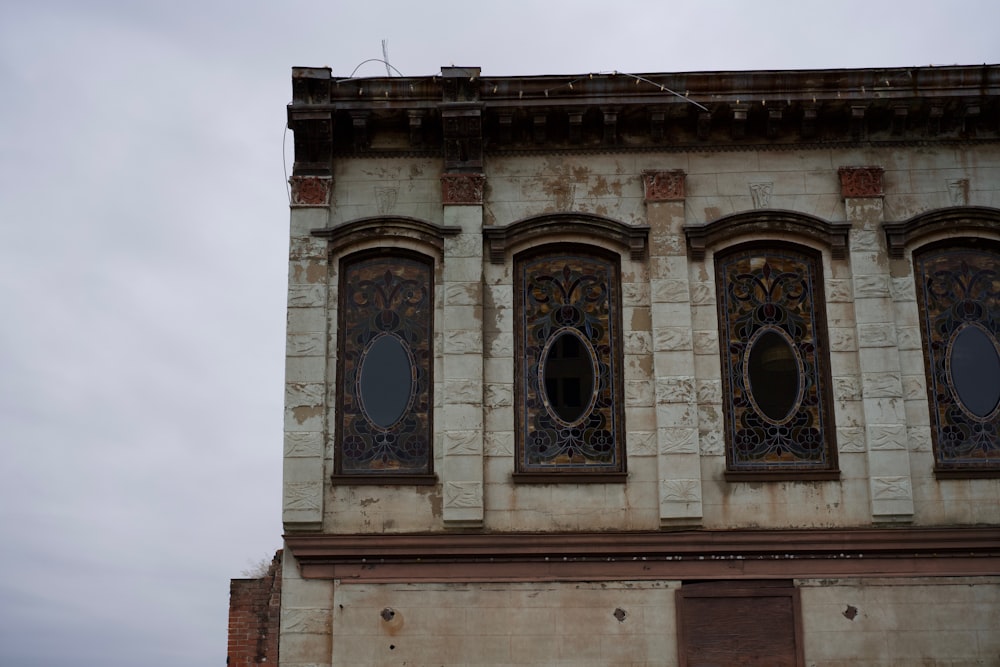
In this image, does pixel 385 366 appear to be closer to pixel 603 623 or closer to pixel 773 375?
pixel 603 623

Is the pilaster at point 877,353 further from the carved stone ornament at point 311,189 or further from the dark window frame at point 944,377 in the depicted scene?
the carved stone ornament at point 311,189

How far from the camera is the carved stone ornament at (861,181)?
1630 cm

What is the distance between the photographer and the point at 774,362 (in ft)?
52.2

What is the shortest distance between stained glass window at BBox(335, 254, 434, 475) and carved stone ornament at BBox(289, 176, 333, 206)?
90 cm

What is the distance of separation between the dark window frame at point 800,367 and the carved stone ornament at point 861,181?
3.08ft

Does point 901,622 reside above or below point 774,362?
below

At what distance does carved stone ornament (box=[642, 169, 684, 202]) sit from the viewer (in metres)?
16.3

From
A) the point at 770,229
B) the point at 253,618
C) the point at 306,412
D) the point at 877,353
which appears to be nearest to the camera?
the point at 306,412

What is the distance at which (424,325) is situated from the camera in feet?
53.0

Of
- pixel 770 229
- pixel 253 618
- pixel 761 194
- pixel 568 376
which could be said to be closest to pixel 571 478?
pixel 568 376

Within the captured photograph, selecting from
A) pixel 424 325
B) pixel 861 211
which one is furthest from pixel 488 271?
pixel 861 211

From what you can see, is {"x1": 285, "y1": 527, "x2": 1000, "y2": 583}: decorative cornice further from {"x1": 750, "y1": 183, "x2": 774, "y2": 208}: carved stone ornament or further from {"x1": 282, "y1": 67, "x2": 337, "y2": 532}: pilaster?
{"x1": 750, "y1": 183, "x2": 774, "y2": 208}: carved stone ornament

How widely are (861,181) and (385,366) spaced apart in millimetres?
6636

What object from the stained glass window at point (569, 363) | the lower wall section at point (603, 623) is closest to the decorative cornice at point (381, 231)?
the stained glass window at point (569, 363)
